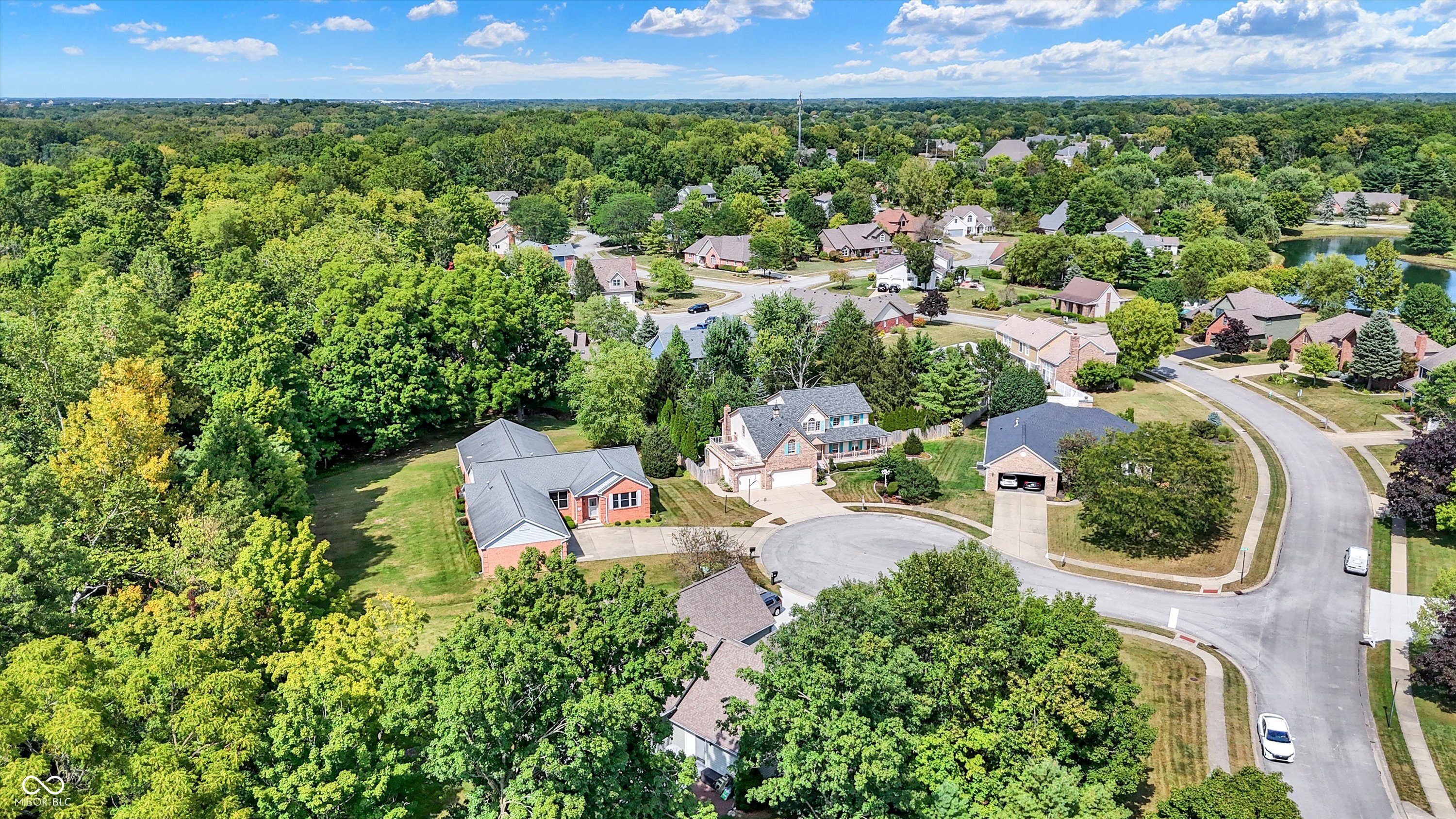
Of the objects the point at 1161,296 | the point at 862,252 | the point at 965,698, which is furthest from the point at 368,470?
the point at 862,252

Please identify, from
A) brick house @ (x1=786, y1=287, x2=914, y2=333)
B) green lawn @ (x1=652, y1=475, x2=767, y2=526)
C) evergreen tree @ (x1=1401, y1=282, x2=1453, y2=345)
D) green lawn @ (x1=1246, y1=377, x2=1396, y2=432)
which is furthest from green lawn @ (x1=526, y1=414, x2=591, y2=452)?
evergreen tree @ (x1=1401, y1=282, x2=1453, y2=345)

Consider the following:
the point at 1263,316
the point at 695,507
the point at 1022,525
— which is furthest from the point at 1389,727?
the point at 1263,316

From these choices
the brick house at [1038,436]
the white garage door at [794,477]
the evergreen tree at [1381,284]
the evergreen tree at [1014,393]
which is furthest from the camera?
the evergreen tree at [1381,284]

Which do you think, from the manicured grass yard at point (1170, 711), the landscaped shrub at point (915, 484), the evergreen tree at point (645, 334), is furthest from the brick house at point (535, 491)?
the manicured grass yard at point (1170, 711)

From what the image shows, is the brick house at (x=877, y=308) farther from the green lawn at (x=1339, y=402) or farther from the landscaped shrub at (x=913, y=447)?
the green lawn at (x=1339, y=402)

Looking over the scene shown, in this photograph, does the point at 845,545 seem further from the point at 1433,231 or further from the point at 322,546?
the point at 1433,231
